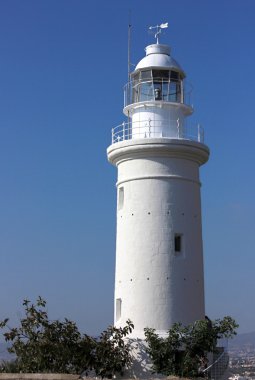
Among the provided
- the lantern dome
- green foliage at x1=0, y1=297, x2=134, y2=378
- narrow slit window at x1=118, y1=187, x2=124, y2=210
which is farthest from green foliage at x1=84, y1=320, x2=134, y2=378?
the lantern dome

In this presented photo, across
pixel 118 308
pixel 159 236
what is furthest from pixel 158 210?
pixel 118 308

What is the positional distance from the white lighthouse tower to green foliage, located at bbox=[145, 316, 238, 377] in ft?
2.53

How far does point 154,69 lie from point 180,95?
4.08 ft

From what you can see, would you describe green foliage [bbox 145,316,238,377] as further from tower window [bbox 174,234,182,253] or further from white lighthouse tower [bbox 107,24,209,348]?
tower window [bbox 174,234,182,253]

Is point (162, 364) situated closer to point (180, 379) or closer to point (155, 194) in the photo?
point (180, 379)

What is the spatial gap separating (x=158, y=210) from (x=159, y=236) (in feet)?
2.71

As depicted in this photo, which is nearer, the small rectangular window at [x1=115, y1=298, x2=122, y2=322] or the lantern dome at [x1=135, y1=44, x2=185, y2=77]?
the small rectangular window at [x1=115, y1=298, x2=122, y2=322]

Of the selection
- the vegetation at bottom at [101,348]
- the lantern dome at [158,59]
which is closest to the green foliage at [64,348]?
the vegetation at bottom at [101,348]

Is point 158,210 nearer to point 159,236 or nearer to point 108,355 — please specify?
point 159,236

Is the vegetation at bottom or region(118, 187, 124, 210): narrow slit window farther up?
region(118, 187, 124, 210): narrow slit window

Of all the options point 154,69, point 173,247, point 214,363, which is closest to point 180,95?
point 154,69

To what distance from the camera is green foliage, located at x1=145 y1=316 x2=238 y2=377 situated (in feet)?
64.5

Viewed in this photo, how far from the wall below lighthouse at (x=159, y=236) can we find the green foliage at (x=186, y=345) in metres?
0.77

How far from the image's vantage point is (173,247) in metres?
21.4
